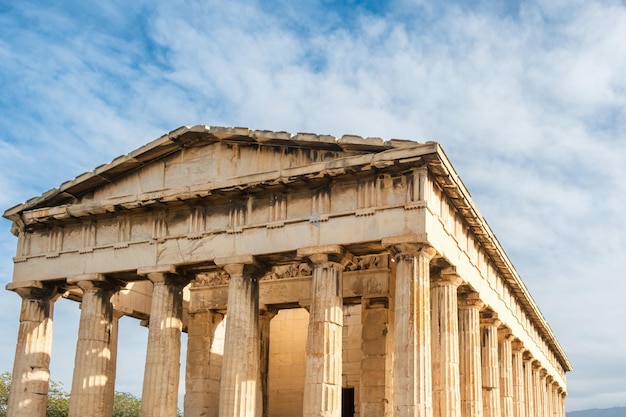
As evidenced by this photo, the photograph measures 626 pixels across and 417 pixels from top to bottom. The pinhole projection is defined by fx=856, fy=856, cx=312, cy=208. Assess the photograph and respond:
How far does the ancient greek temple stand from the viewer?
22078 millimetres

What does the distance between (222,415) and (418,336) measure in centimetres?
586

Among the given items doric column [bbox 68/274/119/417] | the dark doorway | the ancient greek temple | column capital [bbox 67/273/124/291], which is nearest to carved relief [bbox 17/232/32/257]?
the ancient greek temple

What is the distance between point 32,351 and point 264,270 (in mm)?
8202

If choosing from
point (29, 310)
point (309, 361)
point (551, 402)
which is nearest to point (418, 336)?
point (309, 361)

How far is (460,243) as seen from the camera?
25.5m

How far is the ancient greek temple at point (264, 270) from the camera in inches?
869

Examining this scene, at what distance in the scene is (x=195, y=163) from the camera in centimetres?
2575

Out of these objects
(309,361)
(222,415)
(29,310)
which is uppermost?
(29,310)

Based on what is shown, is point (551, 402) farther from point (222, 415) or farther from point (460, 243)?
point (222, 415)

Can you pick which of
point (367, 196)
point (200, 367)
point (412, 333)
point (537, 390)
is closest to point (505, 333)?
point (537, 390)

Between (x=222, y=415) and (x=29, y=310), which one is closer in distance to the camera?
(x=222, y=415)

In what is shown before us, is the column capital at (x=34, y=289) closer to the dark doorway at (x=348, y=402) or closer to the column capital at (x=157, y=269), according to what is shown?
the column capital at (x=157, y=269)

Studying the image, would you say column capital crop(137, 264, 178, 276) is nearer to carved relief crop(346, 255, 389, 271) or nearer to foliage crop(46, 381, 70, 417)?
carved relief crop(346, 255, 389, 271)

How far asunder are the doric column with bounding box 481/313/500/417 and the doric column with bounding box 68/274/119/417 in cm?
1305
